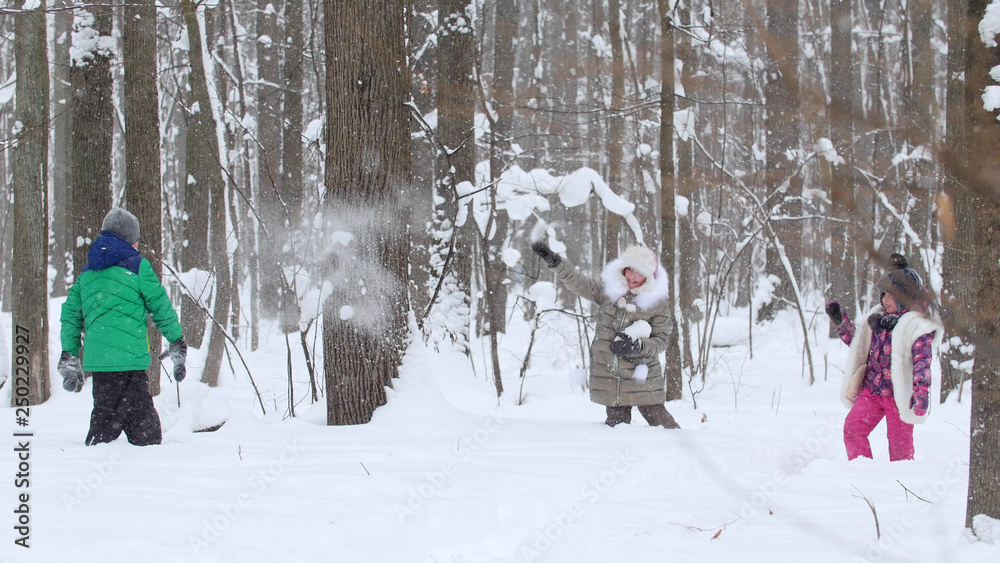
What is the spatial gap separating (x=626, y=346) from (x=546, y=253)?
0.80 m

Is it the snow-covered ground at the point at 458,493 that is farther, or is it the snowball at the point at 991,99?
the snow-covered ground at the point at 458,493

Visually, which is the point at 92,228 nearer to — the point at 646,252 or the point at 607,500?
the point at 646,252

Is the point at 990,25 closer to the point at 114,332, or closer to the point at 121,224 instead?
the point at 121,224

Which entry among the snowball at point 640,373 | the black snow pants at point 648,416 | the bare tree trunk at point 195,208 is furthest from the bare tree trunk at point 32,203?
the snowball at point 640,373

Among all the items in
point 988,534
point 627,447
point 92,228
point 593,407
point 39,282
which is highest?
point 92,228

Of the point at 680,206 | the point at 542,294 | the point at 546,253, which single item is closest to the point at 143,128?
the point at 542,294

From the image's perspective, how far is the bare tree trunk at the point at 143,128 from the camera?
6.58 meters

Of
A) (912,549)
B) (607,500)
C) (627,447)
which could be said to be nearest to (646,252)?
(627,447)

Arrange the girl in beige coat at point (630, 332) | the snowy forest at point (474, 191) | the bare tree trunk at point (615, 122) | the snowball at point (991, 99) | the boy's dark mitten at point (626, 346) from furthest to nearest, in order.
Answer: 1. the bare tree trunk at point (615, 122)
2. the girl in beige coat at point (630, 332)
3. the boy's dark mitten at point (626, 346)
4. the snowball at point (991, 99)
5. the snowy forest at point (474, 191)

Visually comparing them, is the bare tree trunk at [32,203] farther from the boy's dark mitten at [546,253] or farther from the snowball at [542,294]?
the boy's dark mitten at [546,253]

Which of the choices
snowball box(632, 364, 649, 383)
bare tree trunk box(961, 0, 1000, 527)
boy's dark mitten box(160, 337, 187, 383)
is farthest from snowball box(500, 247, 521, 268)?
bare tree trunk box(961, 0, 1000, 527)

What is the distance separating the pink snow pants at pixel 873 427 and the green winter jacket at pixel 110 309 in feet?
13.6

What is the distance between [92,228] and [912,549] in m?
7.46

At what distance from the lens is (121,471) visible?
315cm
